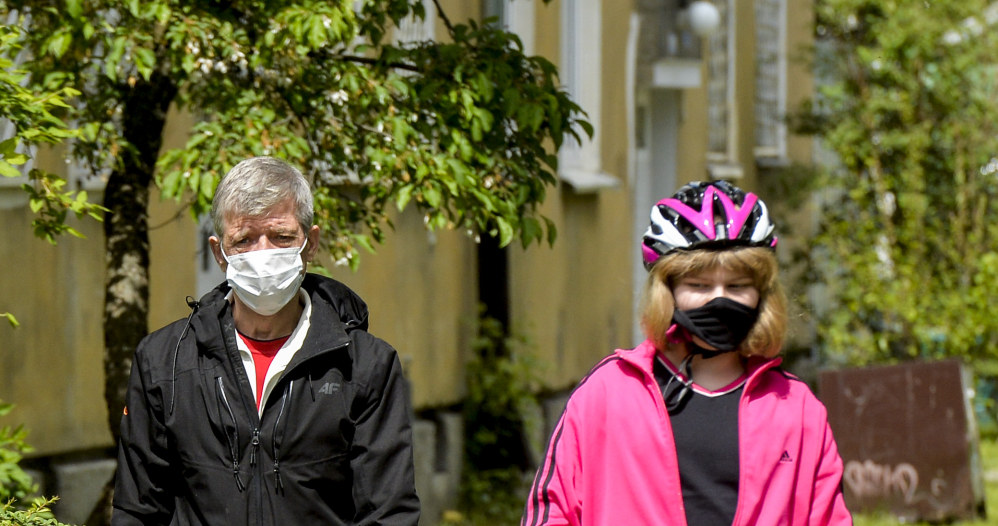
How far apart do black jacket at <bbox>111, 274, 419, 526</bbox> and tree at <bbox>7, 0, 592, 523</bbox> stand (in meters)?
1.63

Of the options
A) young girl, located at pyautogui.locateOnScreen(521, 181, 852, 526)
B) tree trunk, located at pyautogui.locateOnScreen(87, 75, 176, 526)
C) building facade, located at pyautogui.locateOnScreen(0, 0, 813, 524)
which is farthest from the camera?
building facade, located at pyautogui.locateOnScreen(0, 0, 813, 524)

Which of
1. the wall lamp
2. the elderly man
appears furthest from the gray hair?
the wall lamp

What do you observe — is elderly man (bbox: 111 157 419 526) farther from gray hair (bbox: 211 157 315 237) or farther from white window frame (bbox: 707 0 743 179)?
white window frame (bbox: 707 0 743 179)

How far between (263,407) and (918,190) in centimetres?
1068

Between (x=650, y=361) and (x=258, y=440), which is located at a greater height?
(x=650, y=361)

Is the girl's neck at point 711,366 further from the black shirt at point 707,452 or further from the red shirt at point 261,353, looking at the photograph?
the red shirt at point 261,353

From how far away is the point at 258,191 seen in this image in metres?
3.39

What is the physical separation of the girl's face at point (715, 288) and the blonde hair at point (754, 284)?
0.04 feet

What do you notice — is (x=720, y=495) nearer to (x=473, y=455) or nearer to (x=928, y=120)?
(x=473, y=455)

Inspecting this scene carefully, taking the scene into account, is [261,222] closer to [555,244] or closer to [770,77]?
[555,244]

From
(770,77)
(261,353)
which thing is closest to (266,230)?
(261,353)

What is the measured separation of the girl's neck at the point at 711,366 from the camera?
3.58 metres

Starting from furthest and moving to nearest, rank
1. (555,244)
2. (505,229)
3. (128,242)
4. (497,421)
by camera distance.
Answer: (555,244) < (497,421) < (128,242) < (505,229)

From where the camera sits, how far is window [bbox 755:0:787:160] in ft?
59.8
